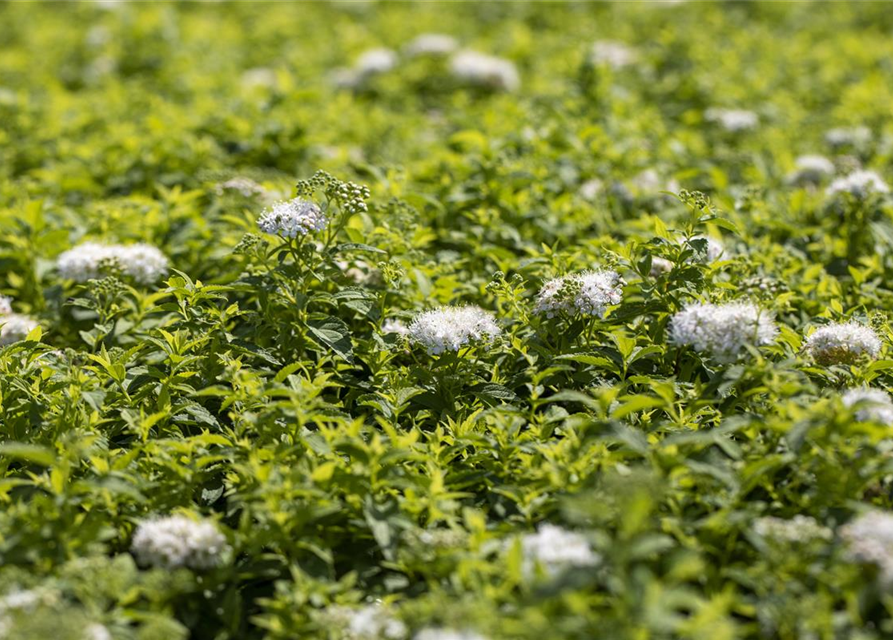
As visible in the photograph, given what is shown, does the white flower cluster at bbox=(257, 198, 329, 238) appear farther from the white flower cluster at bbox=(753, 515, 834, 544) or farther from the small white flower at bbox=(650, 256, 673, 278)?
the white flower cluster at bbox=(753, 515, 834, 544)

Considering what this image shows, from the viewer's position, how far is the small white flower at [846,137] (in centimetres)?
653

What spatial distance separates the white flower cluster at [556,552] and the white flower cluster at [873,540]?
694 millimetres

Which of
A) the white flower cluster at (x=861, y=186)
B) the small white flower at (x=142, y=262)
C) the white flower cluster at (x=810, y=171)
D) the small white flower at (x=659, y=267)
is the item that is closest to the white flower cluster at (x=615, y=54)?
the white flower cluster at (x=810, y=171)

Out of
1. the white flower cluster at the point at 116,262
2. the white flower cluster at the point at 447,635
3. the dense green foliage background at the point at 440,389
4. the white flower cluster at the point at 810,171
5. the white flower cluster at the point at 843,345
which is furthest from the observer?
the white flower cluster at the point at 810,171

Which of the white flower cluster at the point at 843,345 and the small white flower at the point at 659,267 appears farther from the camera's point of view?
the small white flower at the point at 659,267

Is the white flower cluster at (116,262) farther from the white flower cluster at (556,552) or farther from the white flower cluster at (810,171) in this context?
the white flower cluster at (810,171)

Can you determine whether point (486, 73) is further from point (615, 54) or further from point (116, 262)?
point (116, 262)

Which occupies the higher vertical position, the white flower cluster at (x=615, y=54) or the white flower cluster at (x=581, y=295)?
the white flower cluster at (x=615, y=54)

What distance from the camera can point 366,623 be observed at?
268 centimetres

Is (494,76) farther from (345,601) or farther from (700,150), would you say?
(345,601)

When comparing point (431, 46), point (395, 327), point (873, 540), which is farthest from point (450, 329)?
point (431, 46)

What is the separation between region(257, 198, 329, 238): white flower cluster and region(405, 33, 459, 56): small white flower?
5292 millimetres

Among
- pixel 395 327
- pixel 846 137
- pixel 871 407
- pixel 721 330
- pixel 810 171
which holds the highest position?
pixel 846 137

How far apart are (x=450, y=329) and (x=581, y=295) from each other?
0.50 meters
